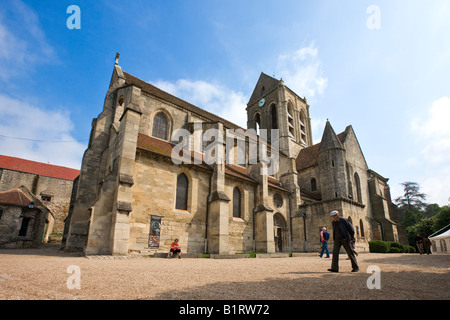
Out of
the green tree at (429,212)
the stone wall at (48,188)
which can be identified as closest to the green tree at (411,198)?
the green tree at (429,212)

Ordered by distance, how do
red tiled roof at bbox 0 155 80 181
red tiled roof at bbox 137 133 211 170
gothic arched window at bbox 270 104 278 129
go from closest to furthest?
red tiled roof at bbox 137 133 211 170
red tiled roof at bbox 0 155 80 181
gothic arched window at bbox 270 104 278 129

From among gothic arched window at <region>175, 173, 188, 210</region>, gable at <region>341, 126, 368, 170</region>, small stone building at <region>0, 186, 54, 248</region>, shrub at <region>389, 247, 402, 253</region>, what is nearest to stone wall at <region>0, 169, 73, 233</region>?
small stone building at <region>0, 186, 54, 248</region>

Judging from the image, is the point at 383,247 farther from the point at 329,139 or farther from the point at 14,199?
the point at 14,199

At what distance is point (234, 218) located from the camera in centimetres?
1733

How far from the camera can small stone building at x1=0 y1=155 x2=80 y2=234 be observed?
3200 cm

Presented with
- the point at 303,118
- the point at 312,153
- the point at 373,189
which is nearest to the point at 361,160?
the point at 373,189

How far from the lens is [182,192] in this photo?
49.4 ft

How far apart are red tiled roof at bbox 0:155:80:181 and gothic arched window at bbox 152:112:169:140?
2680 centimetres

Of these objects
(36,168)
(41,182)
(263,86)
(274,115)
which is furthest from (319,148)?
(36,168)

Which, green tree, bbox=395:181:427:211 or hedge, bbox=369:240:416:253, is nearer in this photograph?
hedge, bbox=369:240:416:253

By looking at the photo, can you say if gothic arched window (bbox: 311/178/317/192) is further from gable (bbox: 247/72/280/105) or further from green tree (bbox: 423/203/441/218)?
green tree (bbox: 423/203/441/218)

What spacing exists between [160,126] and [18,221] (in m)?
15.5

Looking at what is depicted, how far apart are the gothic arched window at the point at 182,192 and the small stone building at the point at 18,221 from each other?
16100mm
